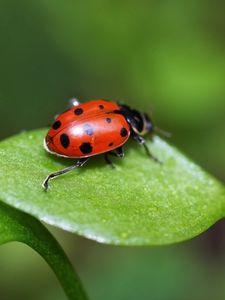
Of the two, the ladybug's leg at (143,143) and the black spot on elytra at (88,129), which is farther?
the ladybug's leg at (143,143)

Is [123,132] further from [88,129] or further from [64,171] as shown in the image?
[64,171]

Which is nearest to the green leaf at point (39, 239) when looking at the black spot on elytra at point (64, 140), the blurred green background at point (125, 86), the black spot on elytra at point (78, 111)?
the black spot on elytra at point (64, 140)

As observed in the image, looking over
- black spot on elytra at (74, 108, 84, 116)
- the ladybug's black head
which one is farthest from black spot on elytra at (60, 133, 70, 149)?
the ladybug's black head

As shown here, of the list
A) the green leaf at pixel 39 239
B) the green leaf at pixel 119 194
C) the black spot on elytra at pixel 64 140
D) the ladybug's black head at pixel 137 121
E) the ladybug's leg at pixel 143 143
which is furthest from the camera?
the ladybug's black head at pixel 137 121

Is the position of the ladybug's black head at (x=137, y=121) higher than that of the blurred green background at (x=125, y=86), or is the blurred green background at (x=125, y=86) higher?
the ladybug's black head at (x=137, y=121)

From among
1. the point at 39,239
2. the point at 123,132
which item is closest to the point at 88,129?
the point at 123,132

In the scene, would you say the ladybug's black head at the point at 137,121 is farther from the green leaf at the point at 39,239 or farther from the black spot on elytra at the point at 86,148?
the green leaf at the point at 39,239

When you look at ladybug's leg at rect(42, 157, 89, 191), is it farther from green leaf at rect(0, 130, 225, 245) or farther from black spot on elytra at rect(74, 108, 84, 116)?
black spot on elytra at rect(74, 108, 84, 116)
